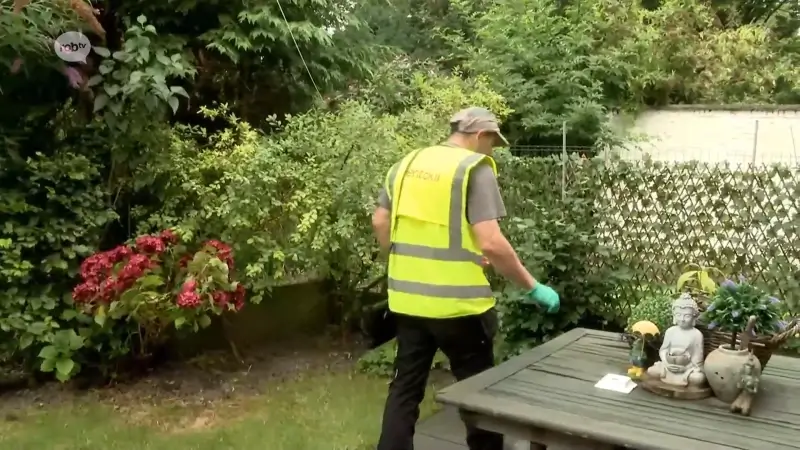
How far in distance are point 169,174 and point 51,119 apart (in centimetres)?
79

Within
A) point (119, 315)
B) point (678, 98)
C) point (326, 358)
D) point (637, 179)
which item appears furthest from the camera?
point (678, 98)

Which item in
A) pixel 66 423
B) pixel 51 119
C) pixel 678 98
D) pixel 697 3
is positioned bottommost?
pixel 66 423

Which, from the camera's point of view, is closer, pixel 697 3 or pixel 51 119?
pixel 51 119

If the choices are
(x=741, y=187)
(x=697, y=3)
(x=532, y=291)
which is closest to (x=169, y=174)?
(x=532, y=291)

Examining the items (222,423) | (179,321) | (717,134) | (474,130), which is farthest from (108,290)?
(717,134)

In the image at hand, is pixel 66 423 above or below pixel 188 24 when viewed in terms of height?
below

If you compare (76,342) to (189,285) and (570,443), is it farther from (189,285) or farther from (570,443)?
(570,443)

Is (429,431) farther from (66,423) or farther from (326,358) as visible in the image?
(66,423)

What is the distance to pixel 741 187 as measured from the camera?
425 centimetres

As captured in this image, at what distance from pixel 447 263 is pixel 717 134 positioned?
729cm

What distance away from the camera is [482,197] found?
2701 millimetres

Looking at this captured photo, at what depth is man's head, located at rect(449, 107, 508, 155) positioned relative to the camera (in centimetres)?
292

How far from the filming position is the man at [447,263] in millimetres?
2725

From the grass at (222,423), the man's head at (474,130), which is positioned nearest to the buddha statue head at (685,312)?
the man's head at (474,130)
